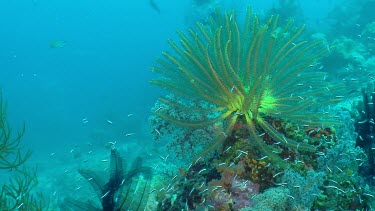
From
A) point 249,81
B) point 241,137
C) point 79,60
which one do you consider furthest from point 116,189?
point 79,60

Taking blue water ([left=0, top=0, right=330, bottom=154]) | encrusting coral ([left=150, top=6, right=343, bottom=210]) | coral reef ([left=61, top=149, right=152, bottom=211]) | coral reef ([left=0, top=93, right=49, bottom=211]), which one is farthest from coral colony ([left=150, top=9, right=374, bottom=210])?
blue water ([left=0, top=0, right=330, bottom=154])

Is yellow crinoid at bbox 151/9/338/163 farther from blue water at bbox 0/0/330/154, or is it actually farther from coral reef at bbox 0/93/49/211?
blue water at bbox 0/0/330/154

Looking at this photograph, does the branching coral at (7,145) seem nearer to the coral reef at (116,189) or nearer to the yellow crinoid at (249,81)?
the coral reef at (116,189)

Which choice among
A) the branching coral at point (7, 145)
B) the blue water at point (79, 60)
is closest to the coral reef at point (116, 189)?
the branching coral at point (7, 145)

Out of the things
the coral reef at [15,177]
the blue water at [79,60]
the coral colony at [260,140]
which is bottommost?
the coral colony at [260,140]

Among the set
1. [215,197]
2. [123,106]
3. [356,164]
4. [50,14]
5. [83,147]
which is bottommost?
[356,164]

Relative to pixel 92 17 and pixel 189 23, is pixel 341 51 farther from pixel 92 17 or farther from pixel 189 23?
pixel 92 17

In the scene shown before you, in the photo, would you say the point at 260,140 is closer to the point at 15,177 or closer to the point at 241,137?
the point at 241,137

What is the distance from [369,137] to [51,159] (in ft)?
79.5

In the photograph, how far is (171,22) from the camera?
102 m

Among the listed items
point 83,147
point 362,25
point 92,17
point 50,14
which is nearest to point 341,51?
point 362,25

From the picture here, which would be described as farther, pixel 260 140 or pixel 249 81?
pixel 249 81

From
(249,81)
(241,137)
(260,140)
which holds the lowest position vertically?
(260,140)

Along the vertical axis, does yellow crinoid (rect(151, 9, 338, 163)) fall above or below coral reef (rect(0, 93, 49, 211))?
below
